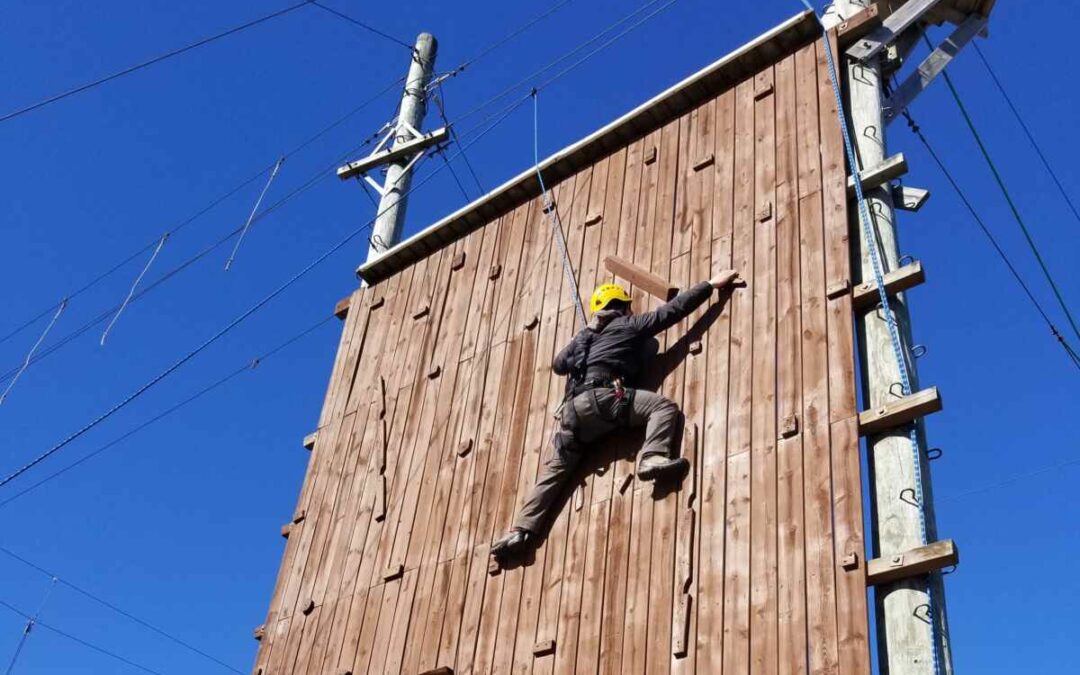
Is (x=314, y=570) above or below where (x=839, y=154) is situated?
below

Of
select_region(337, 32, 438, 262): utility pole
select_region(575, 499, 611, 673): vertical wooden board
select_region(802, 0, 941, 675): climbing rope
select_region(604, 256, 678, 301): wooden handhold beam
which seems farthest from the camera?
select_region(337, 32, 438, 262): utility pole

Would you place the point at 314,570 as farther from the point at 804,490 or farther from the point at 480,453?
the point at 804,490

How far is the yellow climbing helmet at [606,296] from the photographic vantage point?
790 cm

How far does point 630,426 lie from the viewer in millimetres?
7309

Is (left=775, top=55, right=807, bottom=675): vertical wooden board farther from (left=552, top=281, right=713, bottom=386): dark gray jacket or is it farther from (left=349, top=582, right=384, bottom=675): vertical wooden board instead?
(left=349, top=582, right=384, bottom=675): vertical wooden board

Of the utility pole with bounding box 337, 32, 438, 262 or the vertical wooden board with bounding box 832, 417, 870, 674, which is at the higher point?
the utility pole with bounding box 337, 32, 438, 262

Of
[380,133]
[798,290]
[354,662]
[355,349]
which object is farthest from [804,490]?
[380,133]

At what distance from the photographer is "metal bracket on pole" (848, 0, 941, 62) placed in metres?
8.13

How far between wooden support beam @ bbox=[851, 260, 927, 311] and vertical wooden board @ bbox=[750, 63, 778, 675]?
1.63ft

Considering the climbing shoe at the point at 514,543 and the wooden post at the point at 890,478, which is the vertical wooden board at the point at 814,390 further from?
the climbing shoe at the point at 514,543

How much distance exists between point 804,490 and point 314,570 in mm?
4041

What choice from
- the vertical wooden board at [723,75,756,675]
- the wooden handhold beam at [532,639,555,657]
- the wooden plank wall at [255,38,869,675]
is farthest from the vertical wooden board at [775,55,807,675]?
the wooden handhold beam at [532,639,555,657]

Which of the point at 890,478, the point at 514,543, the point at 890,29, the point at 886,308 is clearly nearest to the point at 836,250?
the point at 886,308

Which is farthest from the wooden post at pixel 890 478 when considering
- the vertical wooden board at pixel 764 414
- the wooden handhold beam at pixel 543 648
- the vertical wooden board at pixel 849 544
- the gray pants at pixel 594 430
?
the wooden handhold beam at pixel 543 648
